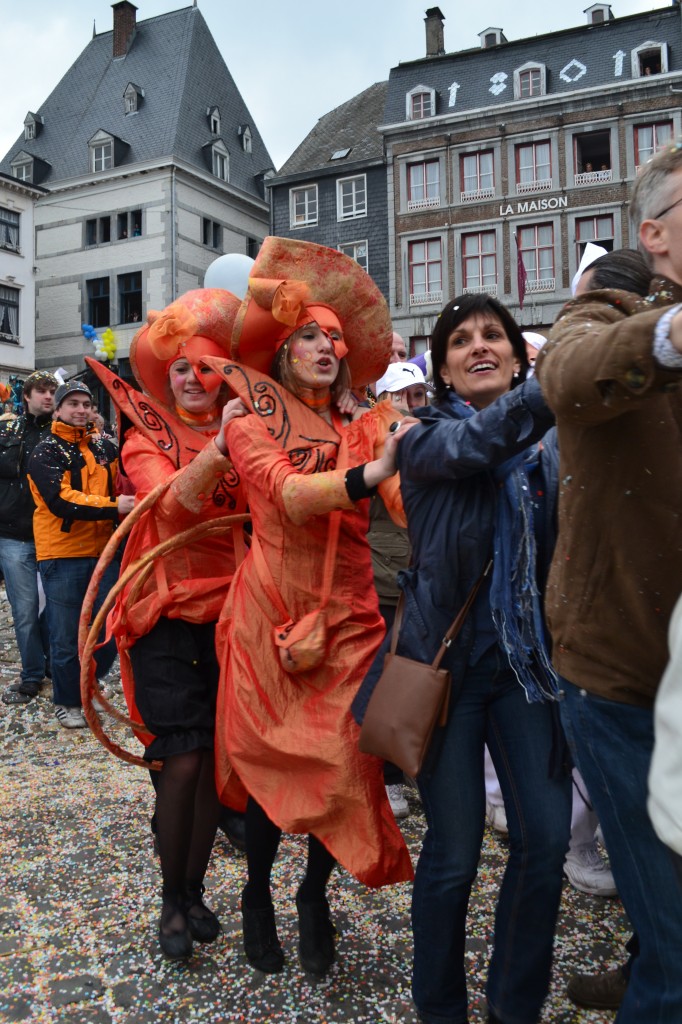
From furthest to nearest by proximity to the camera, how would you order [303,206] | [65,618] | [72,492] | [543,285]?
[303,206] → [543,285] → [65,618] → [72,492]

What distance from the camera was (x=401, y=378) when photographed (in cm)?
457

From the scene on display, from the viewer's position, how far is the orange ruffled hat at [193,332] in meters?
3.10

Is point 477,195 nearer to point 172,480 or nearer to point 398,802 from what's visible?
point 398,802

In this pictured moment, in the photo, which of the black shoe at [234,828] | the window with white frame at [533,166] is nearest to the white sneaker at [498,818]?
the black shoe at [234,828]

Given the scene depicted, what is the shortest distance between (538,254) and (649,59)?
590cm

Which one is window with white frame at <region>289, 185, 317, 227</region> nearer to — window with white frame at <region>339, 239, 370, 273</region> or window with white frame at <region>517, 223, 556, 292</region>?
window with white frame at <region>339, 239, 370, 273</region>

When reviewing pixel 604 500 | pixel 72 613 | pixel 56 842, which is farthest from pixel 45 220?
pixel 604 500

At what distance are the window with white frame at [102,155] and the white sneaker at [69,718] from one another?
2720cm

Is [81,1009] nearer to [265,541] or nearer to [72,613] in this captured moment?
[265,541]

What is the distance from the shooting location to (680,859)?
1421 mm

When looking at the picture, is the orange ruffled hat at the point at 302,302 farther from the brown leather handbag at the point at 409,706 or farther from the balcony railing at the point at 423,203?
the balcony railing at the point at 423,203

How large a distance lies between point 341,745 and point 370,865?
33cm

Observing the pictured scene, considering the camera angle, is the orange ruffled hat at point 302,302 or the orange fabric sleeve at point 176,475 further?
the orange fabric sleeve at point 176,475

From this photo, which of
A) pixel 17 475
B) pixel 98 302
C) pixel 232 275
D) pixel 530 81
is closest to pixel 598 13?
pixel 530 81
